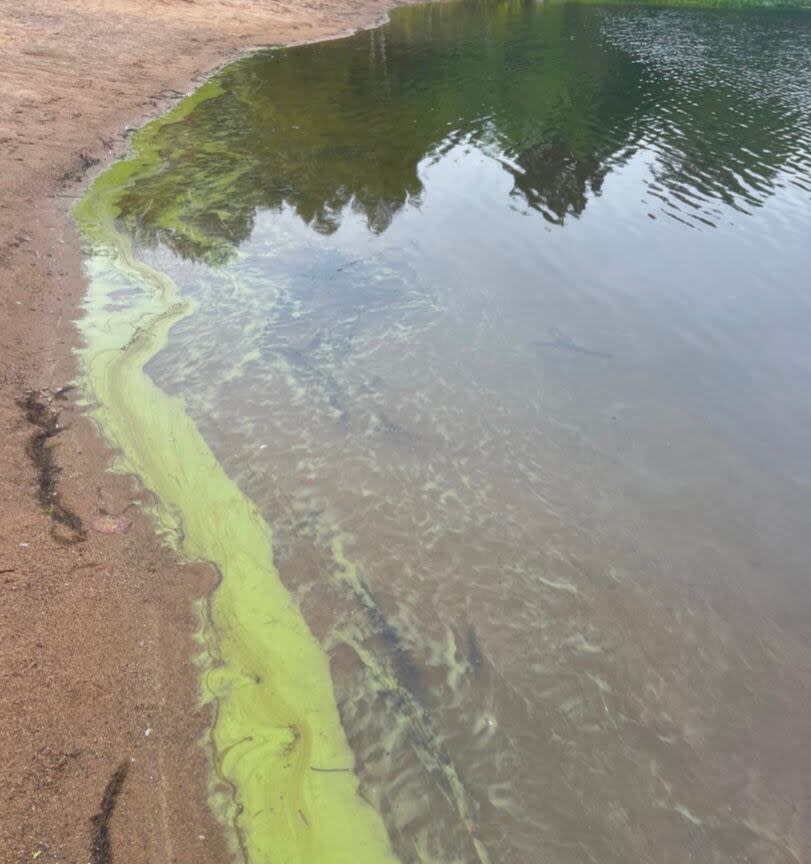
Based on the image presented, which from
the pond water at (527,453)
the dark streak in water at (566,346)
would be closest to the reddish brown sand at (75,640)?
the pond water at (527,453)

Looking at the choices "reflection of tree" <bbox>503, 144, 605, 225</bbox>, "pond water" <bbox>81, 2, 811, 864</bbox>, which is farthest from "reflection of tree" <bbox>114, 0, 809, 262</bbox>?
"pond water" <bbox>81, 2, 811, 864</bbox>

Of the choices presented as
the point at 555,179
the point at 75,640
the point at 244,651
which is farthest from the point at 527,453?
the point at 555,179

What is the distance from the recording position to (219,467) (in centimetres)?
729

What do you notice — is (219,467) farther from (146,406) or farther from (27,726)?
(27,726)

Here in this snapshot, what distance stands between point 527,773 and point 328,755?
1.41 metres

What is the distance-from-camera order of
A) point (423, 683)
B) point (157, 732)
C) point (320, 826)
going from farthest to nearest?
point (423, 683), point (157, 732), point (320, 826)

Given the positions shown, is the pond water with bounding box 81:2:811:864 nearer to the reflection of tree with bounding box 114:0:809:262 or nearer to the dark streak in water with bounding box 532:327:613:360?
the dark streak in water with bounding box 532:327:613:360

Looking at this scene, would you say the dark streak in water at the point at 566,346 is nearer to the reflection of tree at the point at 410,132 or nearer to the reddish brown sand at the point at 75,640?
the reflection of tree at the point at 410,132

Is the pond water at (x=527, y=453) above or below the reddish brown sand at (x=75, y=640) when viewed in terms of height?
below

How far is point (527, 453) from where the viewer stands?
25.3ft

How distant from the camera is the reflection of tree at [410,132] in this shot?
14.2m

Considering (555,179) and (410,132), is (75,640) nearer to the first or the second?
(555,179)

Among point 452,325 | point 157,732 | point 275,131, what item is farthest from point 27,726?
point 275,131

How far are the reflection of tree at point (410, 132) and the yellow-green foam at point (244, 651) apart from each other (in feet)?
14.5
